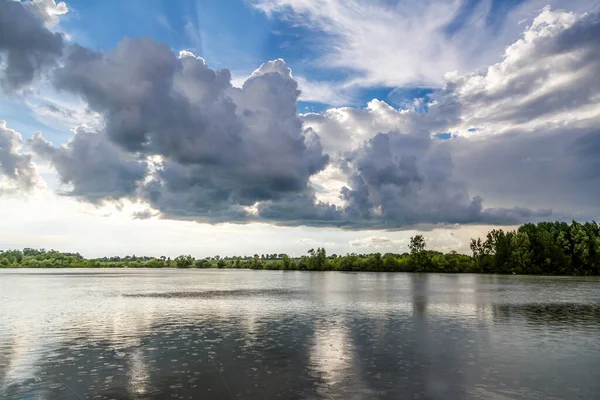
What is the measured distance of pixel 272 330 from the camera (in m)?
40.8

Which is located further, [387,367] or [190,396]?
[387,367]

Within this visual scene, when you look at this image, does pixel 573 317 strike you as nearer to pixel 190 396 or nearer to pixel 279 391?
pixel 279 391

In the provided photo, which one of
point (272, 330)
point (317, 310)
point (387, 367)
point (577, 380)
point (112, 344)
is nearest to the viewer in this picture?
point (577, 380)

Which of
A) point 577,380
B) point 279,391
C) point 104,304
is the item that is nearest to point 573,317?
point 577,380

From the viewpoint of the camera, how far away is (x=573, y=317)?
162ft

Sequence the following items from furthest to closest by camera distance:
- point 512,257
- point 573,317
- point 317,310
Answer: point 512,257
point 317,310
point 573,317

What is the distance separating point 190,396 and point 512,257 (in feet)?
692

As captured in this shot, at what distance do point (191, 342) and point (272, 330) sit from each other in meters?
8.98

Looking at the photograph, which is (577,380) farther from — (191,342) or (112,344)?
(112,344)

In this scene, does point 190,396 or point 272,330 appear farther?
point 272,330

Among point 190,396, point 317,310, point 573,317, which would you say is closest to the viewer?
point 190,396

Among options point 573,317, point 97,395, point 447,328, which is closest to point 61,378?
point 97,395

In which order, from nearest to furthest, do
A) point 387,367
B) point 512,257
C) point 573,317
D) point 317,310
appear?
point 387,367
point 573,317
point 317,310
point 512,257

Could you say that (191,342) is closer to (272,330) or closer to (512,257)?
(272,330)
